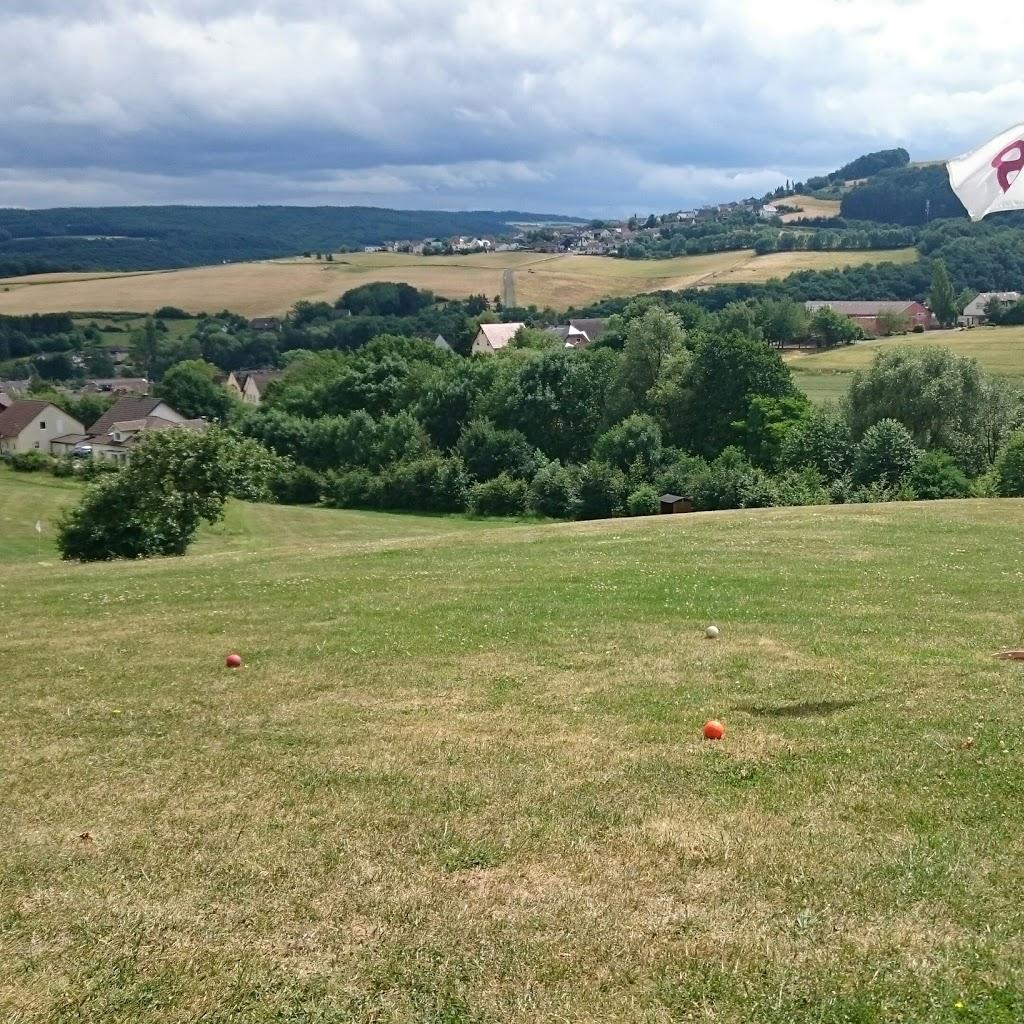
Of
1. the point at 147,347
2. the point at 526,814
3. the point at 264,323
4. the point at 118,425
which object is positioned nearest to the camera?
the point at 526,814

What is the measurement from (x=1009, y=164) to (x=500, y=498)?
6527cm

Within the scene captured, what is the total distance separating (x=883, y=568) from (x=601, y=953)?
17370 mm

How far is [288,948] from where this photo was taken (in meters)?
7.12

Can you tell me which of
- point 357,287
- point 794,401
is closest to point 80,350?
point 357,287

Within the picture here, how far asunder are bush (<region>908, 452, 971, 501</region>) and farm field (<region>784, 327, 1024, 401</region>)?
34402mm

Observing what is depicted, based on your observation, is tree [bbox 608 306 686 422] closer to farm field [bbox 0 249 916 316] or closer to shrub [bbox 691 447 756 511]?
shrub [bbox 691 447 756 511]

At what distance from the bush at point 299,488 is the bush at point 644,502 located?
3234cm

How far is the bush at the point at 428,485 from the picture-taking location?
81.8m

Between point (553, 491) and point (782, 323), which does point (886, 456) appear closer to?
point (553, 491)

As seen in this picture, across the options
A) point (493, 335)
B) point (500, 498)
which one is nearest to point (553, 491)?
point (500, 498)

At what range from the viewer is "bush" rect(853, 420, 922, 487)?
56.1 meters

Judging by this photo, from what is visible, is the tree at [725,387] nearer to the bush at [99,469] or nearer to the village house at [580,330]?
the bush at [99,469]

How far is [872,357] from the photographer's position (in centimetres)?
9662

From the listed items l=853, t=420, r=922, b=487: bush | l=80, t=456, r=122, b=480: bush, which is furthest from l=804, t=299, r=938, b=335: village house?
l=80, t=456, r=122, b=480: bush
